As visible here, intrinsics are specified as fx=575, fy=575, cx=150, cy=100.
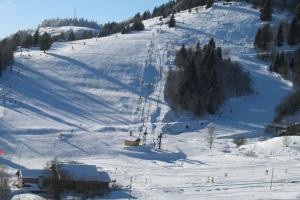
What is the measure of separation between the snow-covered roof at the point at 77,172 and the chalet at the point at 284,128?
1150 inches

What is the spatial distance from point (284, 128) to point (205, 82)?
15944mm

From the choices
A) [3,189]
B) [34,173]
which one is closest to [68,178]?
[34,173]

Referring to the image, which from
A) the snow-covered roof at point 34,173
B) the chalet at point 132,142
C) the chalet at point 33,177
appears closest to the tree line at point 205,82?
the chalet at point 132,142

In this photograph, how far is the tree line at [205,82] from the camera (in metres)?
80.6

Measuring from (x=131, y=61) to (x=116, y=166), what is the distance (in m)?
42.5

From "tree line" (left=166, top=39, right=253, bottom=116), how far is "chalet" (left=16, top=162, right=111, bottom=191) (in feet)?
106

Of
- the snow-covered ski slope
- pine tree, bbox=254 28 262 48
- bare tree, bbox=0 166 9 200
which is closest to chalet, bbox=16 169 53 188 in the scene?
bare tree, bbox=0 166 9 200

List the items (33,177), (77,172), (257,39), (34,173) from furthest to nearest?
(257,39) → (77,172) → (34,173) → (33,177)

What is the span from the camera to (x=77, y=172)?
4941cm

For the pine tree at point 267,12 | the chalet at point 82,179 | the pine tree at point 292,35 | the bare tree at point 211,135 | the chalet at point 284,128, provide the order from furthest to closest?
the pine tree at point 267,12 → the pine tree at point 292,35 → the chalet at point 284,128 → the bare tree at point 211,135 → the chalet at point 82,179

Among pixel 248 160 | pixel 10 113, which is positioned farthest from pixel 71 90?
pixel 248 160

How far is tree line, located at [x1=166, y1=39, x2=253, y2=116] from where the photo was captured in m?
80.6

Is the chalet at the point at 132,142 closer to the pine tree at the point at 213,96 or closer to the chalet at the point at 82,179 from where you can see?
the chalet at the point at 82,179

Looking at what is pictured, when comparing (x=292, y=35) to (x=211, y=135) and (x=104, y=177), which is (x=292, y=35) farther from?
(x=104, y=177)
